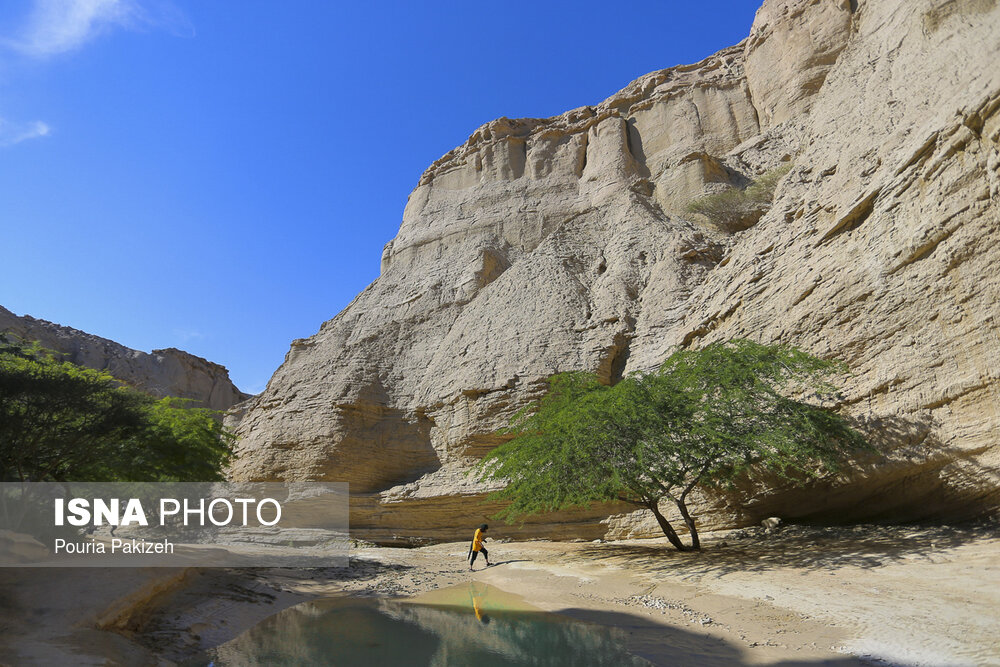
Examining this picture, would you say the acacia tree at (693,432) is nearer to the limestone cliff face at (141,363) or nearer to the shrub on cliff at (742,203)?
the shrub on cliff at (742,203)

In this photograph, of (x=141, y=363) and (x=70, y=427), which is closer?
(x=70, y=427)

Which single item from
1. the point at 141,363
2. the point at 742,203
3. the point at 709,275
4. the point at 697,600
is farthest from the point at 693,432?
the point at 141,363

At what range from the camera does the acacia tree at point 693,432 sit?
1338cm

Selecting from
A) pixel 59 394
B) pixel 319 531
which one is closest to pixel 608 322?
pixel 319 531

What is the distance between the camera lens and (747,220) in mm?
28172

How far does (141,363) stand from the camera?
60.2 m

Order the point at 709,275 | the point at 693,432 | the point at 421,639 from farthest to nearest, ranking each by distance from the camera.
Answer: the point at 709,275 → the point at 693,432 → the point at 421,639

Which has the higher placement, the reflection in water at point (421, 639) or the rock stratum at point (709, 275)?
the rock stratum at point (709, 275)

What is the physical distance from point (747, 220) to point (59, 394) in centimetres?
2757

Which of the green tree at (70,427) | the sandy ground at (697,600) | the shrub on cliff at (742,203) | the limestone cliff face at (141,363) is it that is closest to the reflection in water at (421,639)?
the sandy ground at (697,600)

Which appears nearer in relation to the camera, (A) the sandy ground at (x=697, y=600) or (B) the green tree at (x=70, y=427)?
(A) the sandy ground at (x=697, y=600)

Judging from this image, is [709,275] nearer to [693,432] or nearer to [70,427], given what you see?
[693,432]

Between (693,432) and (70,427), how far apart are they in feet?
45.0

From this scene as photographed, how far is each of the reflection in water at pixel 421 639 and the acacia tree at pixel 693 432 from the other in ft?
13.8
